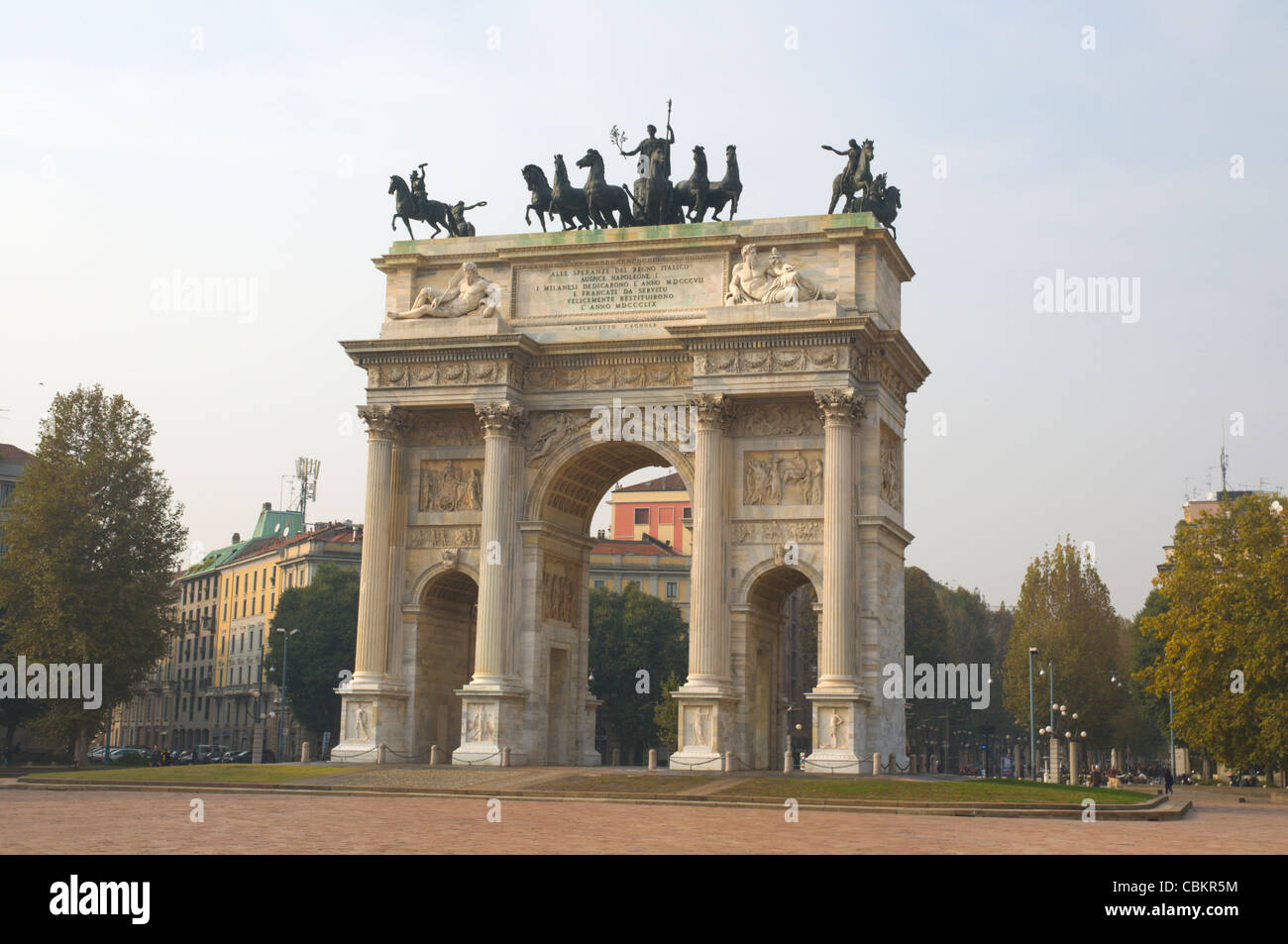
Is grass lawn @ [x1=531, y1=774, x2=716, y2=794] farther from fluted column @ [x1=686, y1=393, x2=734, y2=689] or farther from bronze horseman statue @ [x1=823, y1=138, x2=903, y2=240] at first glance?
bronze horseman statue @ [x1=823, y1=138, x2=903, y2=240]

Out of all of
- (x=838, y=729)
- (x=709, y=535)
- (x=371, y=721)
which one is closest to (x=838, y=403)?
(x=709, y=535)

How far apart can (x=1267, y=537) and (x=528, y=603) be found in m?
30.0

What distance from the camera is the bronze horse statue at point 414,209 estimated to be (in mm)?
49281

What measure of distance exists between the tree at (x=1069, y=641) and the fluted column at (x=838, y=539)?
38.7 meters

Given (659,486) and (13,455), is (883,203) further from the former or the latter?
(659,486)

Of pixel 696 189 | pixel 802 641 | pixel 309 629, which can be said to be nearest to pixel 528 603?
pixel 696 189

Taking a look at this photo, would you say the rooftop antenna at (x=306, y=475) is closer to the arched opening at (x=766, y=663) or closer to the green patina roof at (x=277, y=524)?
the green patina roof at (x=277, y=524)

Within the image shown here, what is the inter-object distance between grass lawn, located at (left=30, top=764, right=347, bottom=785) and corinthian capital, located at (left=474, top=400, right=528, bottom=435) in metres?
10.9

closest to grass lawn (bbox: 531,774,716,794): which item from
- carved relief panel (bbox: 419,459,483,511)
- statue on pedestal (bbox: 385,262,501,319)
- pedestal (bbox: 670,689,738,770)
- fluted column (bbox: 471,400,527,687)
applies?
pedestal (bbox: 670,689,738,770)

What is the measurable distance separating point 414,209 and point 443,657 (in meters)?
14.5

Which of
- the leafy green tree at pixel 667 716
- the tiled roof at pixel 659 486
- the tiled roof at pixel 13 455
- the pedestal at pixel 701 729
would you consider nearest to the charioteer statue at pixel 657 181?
the pedestal at pixel 701 729

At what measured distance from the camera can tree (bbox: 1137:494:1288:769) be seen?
184 feet

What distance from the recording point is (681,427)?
45.2 meters
